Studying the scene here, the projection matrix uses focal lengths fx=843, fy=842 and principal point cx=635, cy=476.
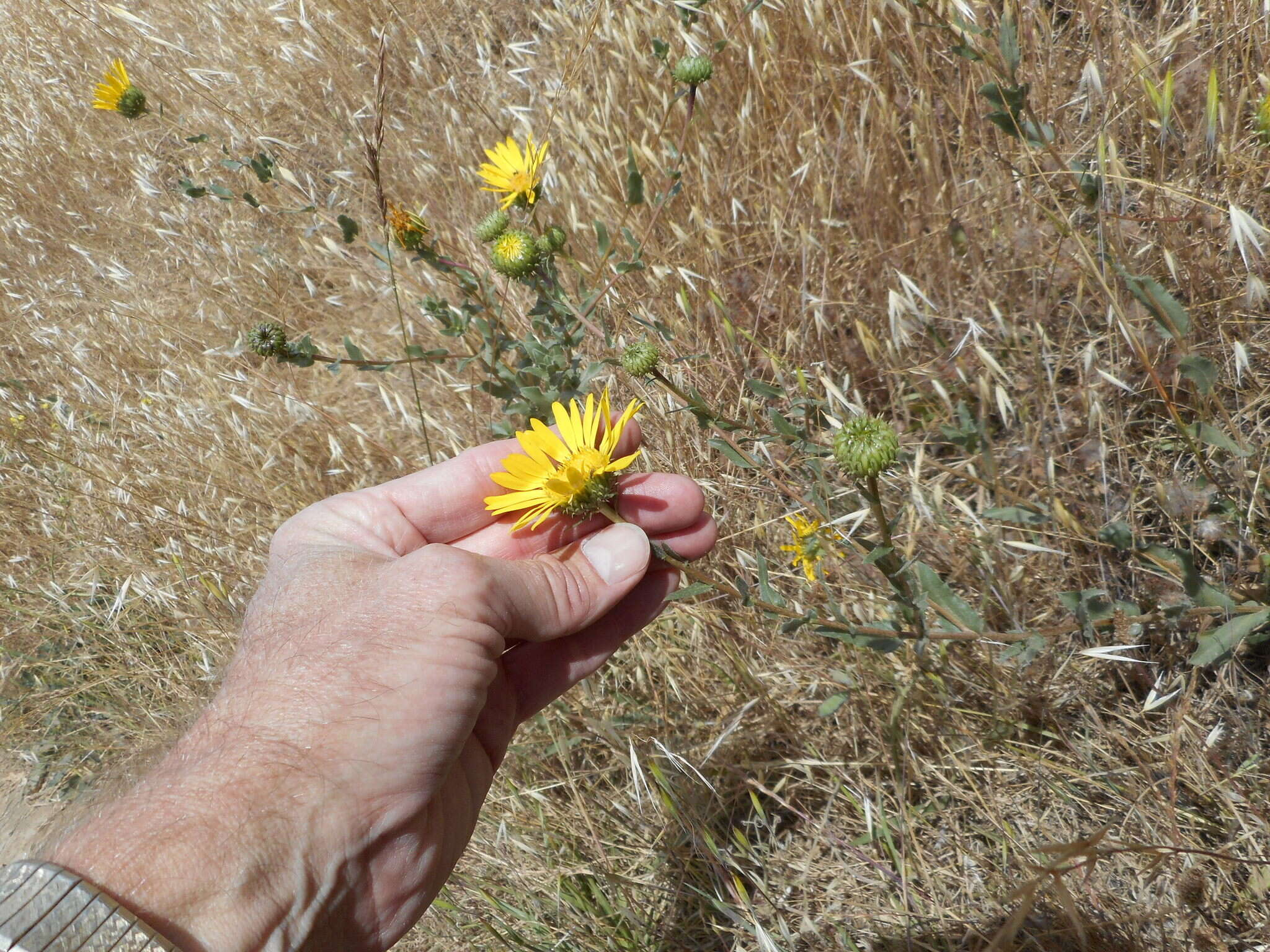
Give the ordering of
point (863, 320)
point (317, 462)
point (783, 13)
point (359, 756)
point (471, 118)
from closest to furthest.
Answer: point (359, 756)
point (863, 320)
point (783, 13)
point (317, 462)
point (471, 118)

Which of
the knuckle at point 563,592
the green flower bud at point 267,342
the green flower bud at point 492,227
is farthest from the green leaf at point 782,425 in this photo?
the green flower bud at point 267,342

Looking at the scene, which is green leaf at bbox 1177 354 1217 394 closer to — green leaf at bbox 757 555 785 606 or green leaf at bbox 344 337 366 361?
green leaf at bbox 757 555 785 606

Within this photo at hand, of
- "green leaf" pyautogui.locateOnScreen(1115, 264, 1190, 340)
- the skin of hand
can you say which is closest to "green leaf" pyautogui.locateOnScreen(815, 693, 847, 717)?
the skin of hand

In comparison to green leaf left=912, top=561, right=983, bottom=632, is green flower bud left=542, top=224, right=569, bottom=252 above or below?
above

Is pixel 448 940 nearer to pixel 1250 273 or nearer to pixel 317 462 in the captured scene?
pixel 317 462

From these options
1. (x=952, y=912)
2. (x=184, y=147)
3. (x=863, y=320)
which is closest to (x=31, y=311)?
(x=184, y=147)

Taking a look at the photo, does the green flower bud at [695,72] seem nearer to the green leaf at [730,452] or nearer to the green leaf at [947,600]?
the green leaf at [730,452]
